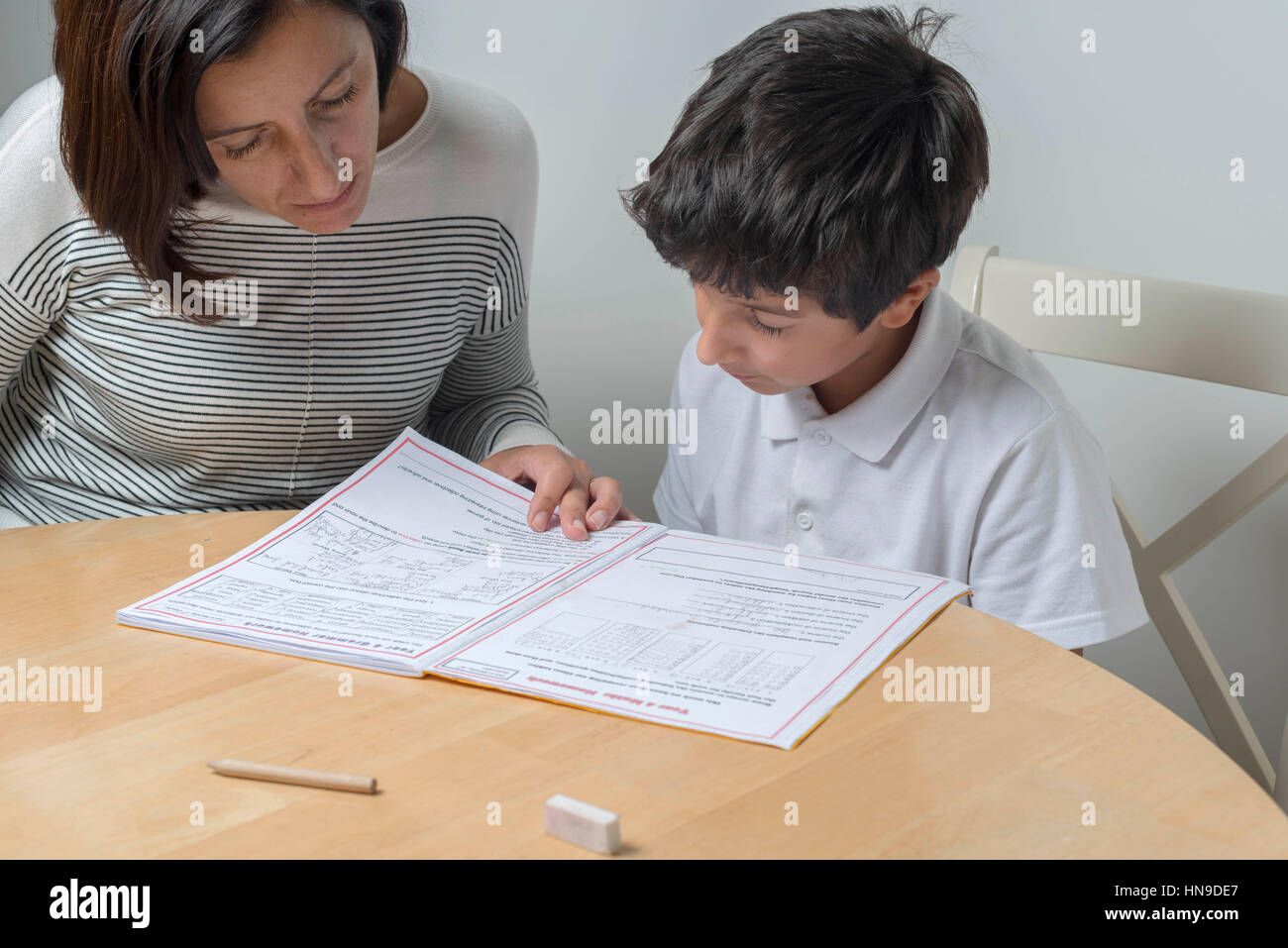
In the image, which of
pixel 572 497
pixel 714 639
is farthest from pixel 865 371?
pixel 714 639

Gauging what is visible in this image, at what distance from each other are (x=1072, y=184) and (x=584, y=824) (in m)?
1.03

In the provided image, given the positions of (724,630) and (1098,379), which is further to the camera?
(1098,379)

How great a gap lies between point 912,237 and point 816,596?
0.97 feet

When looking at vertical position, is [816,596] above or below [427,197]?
below

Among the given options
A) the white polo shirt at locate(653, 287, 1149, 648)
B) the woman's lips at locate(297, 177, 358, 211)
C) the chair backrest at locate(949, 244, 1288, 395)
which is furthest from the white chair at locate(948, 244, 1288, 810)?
the woman's lips at locate(297, 177, 358, 211)

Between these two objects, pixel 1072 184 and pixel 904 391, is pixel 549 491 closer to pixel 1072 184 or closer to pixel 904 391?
pixel 904 391

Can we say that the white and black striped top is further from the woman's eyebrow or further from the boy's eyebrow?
the boy's eyebrow

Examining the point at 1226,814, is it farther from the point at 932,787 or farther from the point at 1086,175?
the point at 1086,175

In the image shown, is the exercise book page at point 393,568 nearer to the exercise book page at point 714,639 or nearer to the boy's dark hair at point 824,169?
the exercise book page at point 714,639

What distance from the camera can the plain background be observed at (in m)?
1.18

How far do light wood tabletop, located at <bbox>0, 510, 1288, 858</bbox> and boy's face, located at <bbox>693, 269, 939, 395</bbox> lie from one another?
0.26 meters

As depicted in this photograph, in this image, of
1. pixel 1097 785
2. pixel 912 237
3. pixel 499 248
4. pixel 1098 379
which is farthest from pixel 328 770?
pixel 1098 379

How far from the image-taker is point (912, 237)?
0.89 meters
